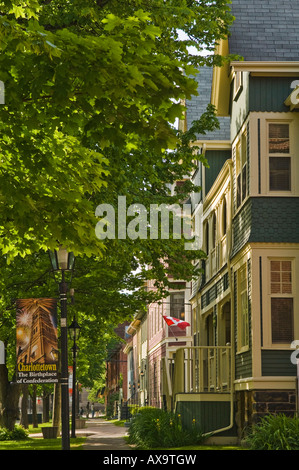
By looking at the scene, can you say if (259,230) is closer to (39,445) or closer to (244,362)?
(244,362)

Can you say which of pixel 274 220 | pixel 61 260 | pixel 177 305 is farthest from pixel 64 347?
pixel 177 305

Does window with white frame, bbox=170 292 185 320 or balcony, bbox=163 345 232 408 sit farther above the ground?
window with white frame, bbox=170 292 185 320

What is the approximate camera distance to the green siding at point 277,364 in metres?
19.8

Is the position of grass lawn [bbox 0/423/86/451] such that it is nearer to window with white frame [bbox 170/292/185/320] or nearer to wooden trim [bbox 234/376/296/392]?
wooden trim [bbox 234/376/296/392]

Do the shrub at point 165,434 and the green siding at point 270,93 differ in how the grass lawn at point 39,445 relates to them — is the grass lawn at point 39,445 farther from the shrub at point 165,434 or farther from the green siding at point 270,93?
the green siding at point 270,93

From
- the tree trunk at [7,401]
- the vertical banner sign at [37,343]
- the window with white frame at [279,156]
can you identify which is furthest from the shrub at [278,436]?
the tree trunk at [7,401]

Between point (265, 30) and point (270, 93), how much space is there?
2.41 metres

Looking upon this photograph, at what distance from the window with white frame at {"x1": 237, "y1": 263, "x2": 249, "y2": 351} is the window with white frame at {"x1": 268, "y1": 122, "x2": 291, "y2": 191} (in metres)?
2.27

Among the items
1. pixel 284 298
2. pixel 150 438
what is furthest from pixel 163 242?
pixel 150 438

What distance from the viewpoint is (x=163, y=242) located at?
2150cm

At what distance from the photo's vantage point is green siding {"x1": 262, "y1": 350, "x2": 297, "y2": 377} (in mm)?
19812

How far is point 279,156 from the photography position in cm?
2069

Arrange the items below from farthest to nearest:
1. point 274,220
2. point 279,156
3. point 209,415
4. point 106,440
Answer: point 106,440
point 209,415
point 279,156
point 274,220

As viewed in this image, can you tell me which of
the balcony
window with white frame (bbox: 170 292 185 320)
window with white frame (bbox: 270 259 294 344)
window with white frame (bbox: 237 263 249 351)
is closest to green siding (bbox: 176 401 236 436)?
the balcony
